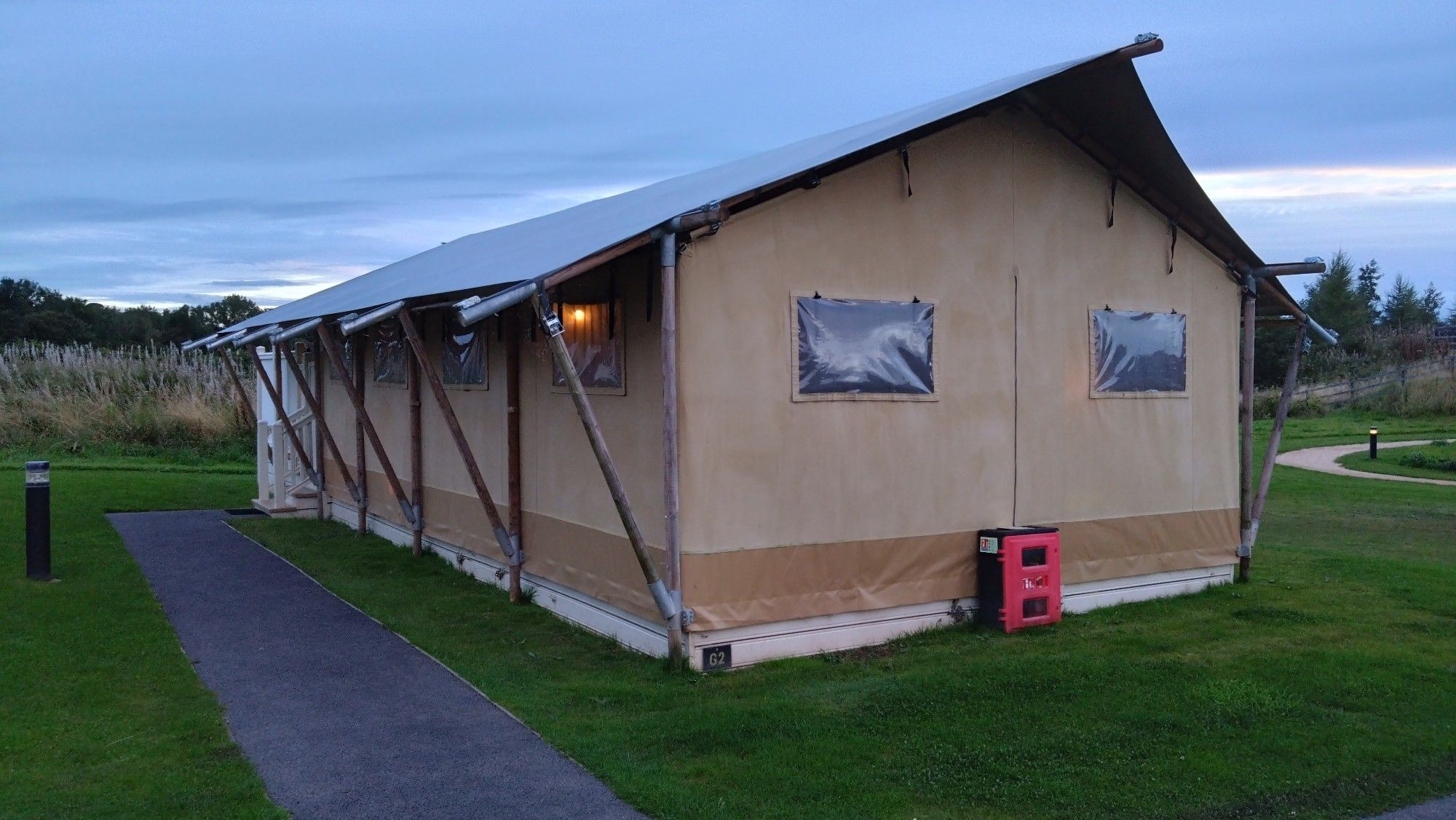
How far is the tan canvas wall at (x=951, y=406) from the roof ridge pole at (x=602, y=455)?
221mm

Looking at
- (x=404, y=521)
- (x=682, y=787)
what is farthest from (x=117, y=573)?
(x=682, y=787)

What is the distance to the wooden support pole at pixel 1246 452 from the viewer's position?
32.4 feet

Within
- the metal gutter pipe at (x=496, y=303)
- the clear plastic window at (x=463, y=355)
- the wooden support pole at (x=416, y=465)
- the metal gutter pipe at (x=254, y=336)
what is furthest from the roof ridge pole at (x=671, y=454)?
the metal gutter pipe at (x=254, y=336)

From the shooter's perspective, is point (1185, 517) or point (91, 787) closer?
point (91, 787)

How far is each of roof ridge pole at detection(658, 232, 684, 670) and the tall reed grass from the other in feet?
55.7

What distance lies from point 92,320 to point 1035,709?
55.2 metres

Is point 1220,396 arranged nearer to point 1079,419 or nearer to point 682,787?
point 1079,419

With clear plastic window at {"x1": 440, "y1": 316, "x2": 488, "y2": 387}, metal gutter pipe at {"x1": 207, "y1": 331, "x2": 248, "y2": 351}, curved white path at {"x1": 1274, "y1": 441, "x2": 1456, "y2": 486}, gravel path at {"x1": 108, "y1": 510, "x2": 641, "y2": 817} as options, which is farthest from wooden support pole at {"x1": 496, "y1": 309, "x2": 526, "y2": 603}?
curved white path at {"x1": 1274, "y1": 441, "x2": 1456, "y2": 486}

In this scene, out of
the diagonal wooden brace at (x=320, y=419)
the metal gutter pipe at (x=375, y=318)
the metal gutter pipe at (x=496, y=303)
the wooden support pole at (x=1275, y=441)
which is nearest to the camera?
the metal gutter pipe at (x=496, y=303)

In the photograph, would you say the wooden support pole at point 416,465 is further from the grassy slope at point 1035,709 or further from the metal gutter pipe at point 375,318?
the metal gutter pipe at point 375,318

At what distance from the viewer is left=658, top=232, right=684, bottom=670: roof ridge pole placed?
6.87 metres

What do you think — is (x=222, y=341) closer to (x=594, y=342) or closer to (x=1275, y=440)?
(x=594, y=342)

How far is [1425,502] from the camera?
16.1m

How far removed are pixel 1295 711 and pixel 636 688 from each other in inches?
143
